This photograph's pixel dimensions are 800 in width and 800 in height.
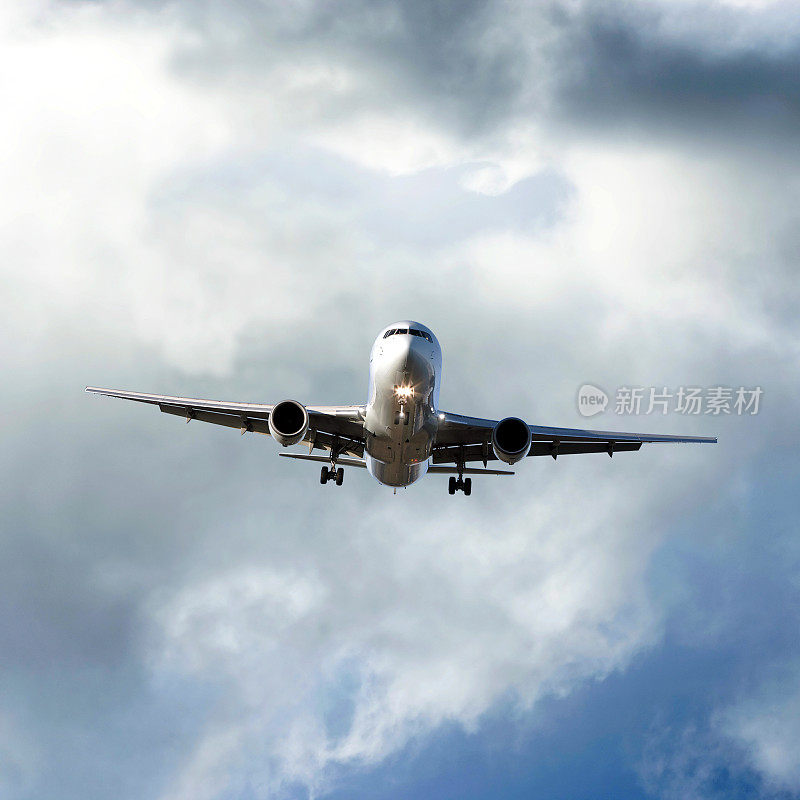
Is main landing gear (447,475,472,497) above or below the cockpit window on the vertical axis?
above

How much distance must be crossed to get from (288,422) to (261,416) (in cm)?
410

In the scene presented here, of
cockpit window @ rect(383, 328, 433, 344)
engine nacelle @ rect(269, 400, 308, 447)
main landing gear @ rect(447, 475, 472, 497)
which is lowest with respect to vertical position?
engine nacelle @ rect(269, 400, 308, 447)

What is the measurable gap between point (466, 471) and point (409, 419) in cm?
715

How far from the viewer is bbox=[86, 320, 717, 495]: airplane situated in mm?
31391

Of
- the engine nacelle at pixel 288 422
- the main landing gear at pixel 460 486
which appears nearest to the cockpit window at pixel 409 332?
the engine nacelle at pixel 288 422

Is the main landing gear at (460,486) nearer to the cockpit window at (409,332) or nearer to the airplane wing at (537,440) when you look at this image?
the airplane wing at (537,440)

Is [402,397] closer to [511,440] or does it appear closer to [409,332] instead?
[409,332]

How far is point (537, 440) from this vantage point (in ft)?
126

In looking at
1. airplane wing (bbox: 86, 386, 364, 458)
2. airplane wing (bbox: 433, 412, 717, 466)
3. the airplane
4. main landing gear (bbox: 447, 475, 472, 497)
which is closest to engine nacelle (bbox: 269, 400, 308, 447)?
the airplane

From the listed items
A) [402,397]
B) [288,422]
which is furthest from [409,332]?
[288,422]

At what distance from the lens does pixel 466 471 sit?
38344mm

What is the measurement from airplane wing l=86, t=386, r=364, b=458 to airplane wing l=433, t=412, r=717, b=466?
3.35m

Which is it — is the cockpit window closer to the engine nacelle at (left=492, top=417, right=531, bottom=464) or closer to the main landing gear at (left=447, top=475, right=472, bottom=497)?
the engine nacelle at (left=492, top=417, right=531, bottom=464)

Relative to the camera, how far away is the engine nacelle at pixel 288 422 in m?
32.6
